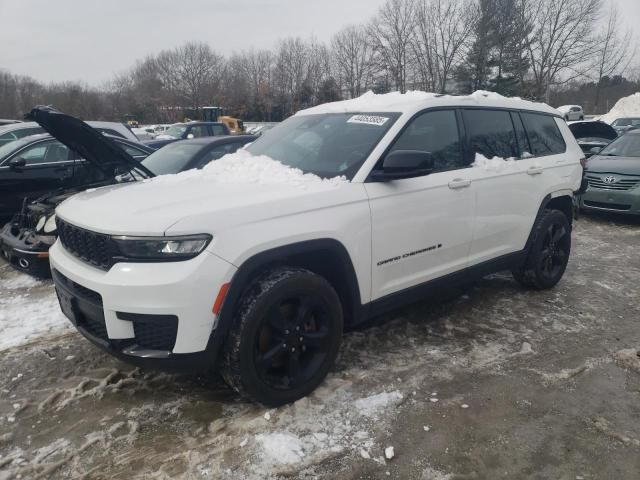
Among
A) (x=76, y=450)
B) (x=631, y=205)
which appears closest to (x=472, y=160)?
(x=76, y=450)

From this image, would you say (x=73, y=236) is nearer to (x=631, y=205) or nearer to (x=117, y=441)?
(x=117, y=441)

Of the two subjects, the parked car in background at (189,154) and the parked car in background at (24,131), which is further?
the parked car in background at (24,131)

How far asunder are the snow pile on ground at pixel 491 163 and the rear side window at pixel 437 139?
6.0 inches

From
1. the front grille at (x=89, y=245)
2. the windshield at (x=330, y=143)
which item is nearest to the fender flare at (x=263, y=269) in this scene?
the windshield at (x=330, y=143)

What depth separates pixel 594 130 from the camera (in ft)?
40.2

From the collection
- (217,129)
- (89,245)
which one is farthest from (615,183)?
(217,129)

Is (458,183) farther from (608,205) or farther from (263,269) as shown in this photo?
(608,205)

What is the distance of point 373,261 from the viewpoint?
306cm

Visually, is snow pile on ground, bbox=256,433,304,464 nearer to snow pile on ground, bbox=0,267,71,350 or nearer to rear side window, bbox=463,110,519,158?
snow pile on ground, bbox=0,267,71,350

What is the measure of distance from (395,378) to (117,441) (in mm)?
Result: 1733

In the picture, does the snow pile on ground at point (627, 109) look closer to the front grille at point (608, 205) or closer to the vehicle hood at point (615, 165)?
the vehicle hood at point (615, 165)

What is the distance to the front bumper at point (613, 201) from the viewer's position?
26.1ft

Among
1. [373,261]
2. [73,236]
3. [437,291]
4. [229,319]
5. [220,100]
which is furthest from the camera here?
[220,100]

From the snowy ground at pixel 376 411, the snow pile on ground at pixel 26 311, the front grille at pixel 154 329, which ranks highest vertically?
the front grille at pixel 154 329
